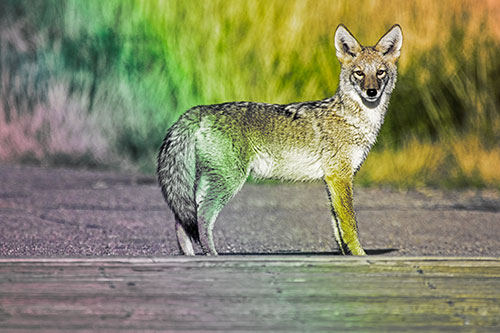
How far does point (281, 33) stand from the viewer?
9672 millimetres

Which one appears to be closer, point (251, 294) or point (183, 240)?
point (251, 294)

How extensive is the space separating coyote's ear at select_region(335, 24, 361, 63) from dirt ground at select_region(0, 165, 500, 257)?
1177 millimetres

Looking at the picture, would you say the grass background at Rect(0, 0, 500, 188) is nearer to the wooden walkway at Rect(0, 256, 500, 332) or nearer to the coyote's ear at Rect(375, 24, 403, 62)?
the coyote's ear at Rect(375, 24, 403, 62)

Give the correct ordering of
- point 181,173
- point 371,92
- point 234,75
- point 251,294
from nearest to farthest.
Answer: point 251,294
point 181,173
point 371,92
point 234,75

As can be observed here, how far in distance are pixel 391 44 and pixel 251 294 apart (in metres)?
1.84

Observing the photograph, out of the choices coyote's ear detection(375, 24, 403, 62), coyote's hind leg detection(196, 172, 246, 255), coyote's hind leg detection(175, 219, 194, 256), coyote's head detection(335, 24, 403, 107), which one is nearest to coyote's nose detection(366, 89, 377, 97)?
coyote's head detection(335, 24, 403, 107)

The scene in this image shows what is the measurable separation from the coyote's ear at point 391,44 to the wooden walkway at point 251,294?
1272 mm

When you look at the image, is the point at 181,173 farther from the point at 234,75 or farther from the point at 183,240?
the point at 234,75

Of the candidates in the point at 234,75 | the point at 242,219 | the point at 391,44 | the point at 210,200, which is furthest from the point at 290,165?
the point at 234,75

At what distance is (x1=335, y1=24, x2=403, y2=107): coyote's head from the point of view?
472cm

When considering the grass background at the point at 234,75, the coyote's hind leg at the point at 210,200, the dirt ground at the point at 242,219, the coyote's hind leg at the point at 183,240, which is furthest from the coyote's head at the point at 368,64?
the grass background at the point at 234,75

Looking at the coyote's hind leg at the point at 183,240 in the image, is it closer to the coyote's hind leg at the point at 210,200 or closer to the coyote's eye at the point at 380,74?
the coyote's hind leg at the point at 210,200

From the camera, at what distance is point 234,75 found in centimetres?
955

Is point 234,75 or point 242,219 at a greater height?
point 234,75
